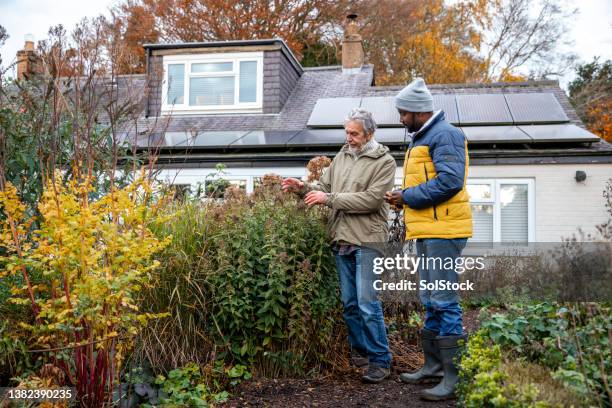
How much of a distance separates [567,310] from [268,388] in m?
1.92

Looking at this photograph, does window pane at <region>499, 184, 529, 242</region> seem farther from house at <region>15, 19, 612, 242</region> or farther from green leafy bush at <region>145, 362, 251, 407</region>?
green leafy bush at <region>145, 362, 251, 407</region>

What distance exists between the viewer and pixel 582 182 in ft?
34.0

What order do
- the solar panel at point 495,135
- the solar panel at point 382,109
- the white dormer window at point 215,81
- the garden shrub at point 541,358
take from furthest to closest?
1. the white dormer window at point 215,81
2. the solar panel at point 382,109
3. the solar panel at point 495,135
4. the garden shrub at point 541,358

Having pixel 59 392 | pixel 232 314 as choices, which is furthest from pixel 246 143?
pixel 59 392

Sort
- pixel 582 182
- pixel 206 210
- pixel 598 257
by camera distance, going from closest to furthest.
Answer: pixel 598 257
pixel 206 210
pixel 582 182

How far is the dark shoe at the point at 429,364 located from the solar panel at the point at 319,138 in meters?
7.06

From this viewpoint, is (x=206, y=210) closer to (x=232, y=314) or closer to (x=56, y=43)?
(x=232, y=314)

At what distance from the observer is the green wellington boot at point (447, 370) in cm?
353

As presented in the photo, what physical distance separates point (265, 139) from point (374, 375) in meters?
8.05

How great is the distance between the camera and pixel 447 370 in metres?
3.57

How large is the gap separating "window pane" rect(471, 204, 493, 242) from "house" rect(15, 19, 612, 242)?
2cm

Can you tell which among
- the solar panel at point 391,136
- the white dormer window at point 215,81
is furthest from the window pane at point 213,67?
the solar panel at point 391,136

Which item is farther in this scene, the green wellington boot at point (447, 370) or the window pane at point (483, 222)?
the window pane at point (483, 222)

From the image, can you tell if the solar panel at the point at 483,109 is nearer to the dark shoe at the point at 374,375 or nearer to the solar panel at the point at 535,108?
the solar panel at the point at 535,108
